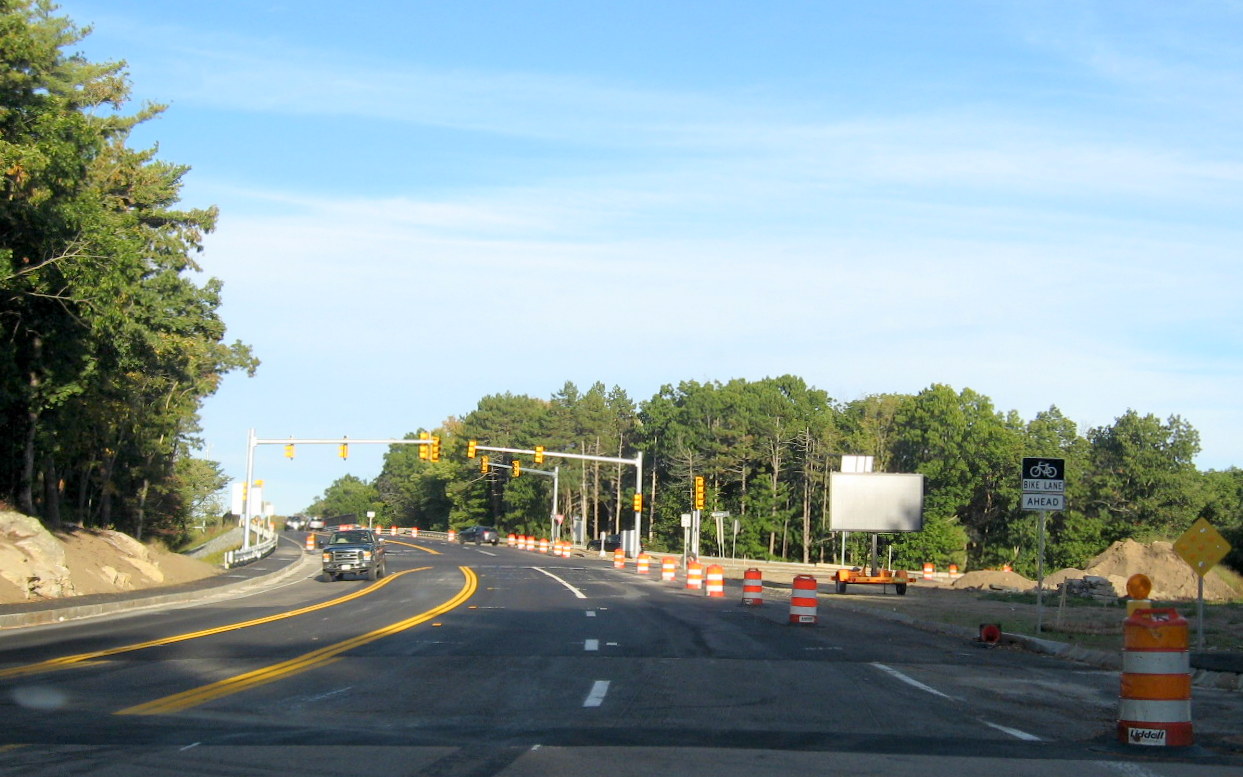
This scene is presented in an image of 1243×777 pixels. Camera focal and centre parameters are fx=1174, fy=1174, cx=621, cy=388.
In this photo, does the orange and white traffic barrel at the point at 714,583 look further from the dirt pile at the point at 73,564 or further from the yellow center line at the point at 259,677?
the dirt pile at the point at 73,564

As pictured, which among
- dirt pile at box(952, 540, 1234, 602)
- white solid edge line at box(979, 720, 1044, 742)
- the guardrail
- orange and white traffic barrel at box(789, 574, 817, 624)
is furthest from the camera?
dirt pile at box(952, 540, 1234, 602)

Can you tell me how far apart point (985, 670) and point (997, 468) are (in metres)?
97.1

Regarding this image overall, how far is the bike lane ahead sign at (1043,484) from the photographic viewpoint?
70.5 ft

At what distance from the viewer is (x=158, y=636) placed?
19.2 meters

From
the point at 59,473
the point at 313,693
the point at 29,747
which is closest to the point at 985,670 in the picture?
the point at 313,693

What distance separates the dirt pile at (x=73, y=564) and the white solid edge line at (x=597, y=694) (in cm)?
1743

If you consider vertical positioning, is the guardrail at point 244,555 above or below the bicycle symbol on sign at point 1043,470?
below

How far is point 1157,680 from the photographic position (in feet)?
31.8

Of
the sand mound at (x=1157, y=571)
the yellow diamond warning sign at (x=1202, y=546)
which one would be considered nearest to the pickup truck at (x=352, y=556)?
the sand mound at (x=1157, y=571)

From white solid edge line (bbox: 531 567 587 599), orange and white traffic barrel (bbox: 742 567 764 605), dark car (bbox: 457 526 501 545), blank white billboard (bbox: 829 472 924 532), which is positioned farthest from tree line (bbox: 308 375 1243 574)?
orange and white traffic barrel (bbox: 742 567 764 605)

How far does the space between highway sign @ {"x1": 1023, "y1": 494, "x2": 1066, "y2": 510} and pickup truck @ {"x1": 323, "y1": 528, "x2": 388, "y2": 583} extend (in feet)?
90.1

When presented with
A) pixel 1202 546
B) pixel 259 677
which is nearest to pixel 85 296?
pixel 259 677

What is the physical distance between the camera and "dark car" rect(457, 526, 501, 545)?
10688 centimetres

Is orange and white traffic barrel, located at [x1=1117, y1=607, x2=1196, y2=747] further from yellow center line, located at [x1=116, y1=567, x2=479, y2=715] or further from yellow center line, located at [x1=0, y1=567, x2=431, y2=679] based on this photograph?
yellow center line, located at [x1=0, y1=567, x2=431, y2=679]
